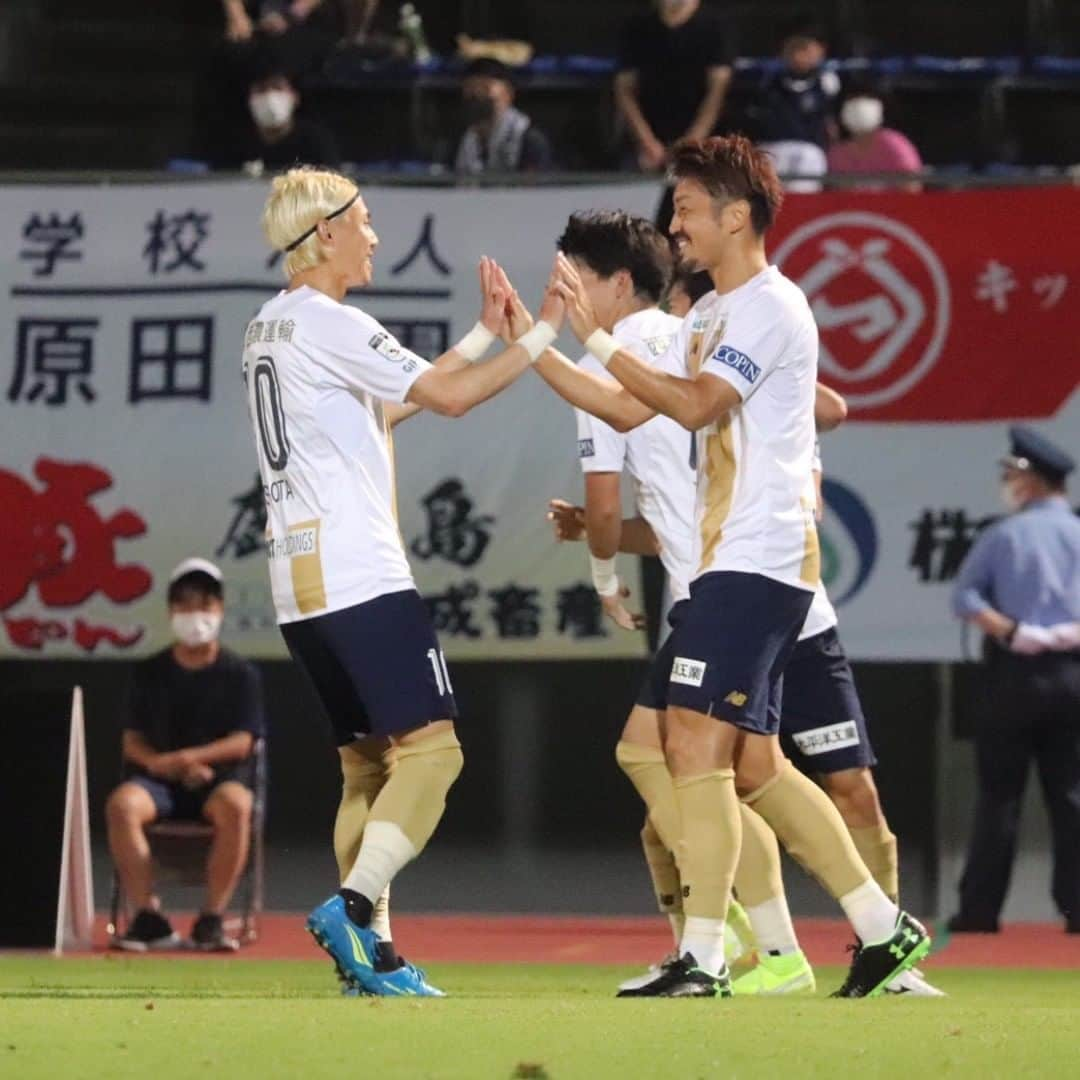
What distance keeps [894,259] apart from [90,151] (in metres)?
5.53

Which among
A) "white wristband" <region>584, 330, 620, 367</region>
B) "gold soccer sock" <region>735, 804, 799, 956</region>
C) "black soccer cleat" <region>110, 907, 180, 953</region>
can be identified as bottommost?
"black soccer cleat" <region>110, 907, 180, 953</region>

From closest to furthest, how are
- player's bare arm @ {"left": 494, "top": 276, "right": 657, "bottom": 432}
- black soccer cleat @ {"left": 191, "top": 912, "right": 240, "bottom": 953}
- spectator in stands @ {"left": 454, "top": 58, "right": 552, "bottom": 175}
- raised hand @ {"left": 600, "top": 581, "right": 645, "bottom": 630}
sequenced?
player's bare arm @ {"left": 494, "top": 276, "right": 657, "bottom": 432}
raised hand @ {"left": 600, "top": 581, "right": 645, "bottom": 630}
black soccer cleat @ {"left": 191, "top": 912, "right": 240, "bottom": 953}
spectator in stands @ {"left": 454, "top": 58, "right": 552, "bottom": 175}

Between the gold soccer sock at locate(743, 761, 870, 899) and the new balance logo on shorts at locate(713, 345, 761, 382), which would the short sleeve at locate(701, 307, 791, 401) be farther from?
the gold soccer sock at locate(743, 761, 870, 899)

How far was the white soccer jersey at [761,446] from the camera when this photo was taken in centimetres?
663

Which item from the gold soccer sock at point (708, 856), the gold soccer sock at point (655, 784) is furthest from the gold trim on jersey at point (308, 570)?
the gold soccer sock at point (655, 784)

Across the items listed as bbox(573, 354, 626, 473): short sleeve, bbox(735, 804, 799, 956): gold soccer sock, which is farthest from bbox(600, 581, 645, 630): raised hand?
bbox(735, 804, 799, 956): gold soccer sock

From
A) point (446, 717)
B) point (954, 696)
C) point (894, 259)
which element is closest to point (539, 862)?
point (954, 696)

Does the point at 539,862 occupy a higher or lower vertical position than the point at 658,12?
lower

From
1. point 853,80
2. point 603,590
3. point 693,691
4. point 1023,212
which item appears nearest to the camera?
point 693,691

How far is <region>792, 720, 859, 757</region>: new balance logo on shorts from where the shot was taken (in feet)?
25.8

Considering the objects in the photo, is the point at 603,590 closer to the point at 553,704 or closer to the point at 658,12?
the point at 553,704

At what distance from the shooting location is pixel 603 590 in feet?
26.8

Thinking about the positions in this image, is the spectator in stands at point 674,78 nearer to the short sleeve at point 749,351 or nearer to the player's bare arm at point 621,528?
the player's bare arm at point 621,528

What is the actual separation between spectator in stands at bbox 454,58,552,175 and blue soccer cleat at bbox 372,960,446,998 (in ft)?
24.2
